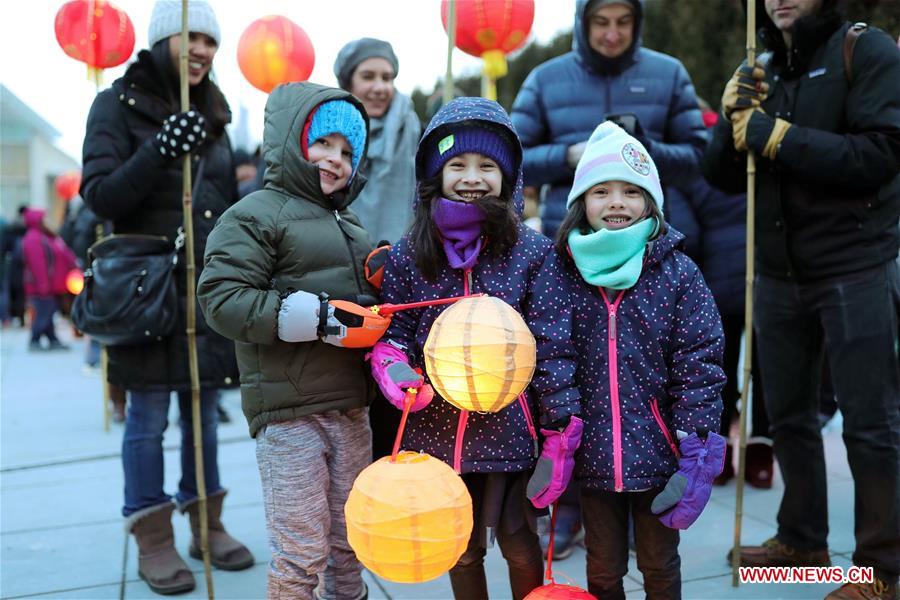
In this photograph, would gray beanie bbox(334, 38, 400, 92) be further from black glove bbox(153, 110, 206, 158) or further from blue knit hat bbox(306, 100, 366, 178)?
blue knit hat bbox(306, 100, 366, 178)

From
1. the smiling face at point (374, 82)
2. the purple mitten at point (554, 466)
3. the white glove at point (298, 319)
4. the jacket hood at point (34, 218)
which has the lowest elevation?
the purple mitten at point (554, 466)

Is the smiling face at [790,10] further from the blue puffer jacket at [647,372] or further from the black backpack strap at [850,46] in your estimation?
the blue puffer jacket at [647,372]

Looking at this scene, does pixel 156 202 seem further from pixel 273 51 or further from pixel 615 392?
pixel 615 392

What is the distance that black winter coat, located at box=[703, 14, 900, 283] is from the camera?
8.61ft

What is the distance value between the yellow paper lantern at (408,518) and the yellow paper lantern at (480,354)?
20cm

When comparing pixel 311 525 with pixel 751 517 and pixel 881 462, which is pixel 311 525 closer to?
pixel 881 462

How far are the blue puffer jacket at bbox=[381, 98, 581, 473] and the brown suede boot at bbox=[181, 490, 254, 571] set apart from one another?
1.36 meters

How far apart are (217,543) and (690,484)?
2.10 metres

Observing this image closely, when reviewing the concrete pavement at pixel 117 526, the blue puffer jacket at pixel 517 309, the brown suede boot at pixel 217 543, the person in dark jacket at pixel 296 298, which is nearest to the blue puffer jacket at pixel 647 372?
the blue puffer jacket at pixel 517 309

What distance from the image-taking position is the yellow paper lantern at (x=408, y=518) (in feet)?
5.83

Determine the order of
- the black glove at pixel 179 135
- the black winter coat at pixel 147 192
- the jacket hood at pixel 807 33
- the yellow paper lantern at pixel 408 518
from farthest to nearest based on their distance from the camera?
1. the black winter coat at pixel 147 192
2. the black glove at pixel 179 135
3. the jacket hood at pixel 807 33
4. the yellow paper lantern at pixel 408 518

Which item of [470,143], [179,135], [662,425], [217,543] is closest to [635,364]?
[662,425]

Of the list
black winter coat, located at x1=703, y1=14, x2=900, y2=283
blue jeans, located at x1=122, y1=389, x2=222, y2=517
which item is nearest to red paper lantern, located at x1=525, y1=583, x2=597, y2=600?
black winter coat, located at x1=703, y1=14, x2=900, y2=283

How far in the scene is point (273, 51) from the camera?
3393mm
